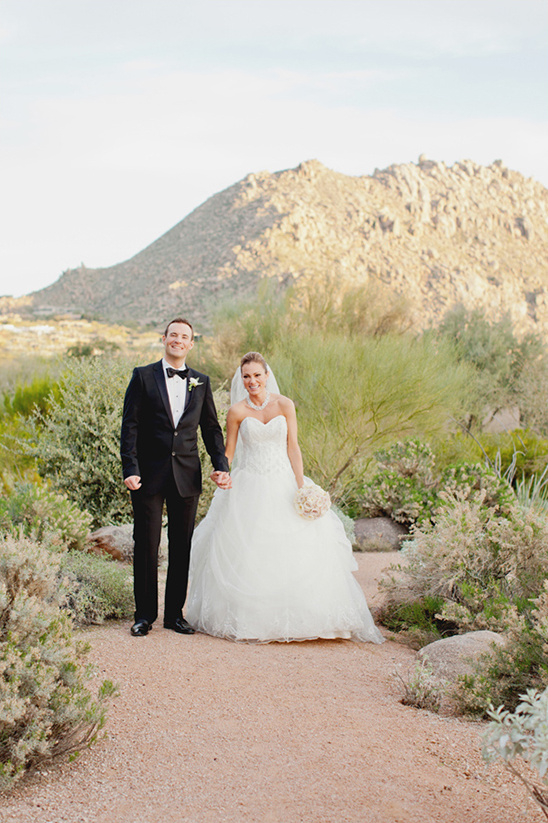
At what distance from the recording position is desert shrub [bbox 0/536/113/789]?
110 inches

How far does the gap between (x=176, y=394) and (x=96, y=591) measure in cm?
161

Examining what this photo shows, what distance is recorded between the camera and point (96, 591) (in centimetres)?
548

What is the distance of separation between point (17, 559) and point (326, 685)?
1882 mm

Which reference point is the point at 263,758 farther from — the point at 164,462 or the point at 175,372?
the point at 175,372

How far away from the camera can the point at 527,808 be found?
109 inches

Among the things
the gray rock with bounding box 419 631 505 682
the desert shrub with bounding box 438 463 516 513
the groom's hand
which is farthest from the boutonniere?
the desert shrub with bounding box 438 463 516 513

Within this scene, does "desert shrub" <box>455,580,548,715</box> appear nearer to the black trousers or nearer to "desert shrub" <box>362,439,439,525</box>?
the black trousers

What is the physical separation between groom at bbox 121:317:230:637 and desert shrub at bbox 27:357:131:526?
3358mm

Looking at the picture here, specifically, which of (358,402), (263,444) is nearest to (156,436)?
(263,444)

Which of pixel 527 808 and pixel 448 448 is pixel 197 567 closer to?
pixel 527 808

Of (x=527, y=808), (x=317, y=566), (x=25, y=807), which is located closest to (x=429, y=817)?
(x=527, y=808)

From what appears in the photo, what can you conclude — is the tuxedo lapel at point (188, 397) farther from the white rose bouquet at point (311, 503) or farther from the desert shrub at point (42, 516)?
the desert shrub at point (42, 516)

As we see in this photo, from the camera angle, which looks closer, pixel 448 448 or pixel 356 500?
pixel 356 500

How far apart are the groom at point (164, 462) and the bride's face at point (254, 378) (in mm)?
478
